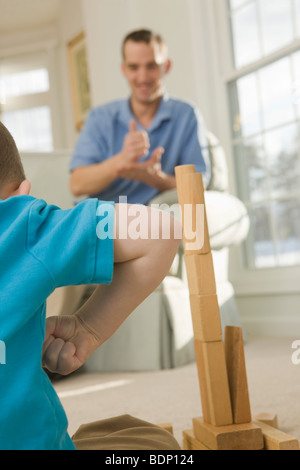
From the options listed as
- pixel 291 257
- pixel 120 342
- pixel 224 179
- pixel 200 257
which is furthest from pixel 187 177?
pixel 291 257

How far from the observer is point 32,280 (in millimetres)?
570

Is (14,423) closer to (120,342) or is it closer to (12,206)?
(12,206)

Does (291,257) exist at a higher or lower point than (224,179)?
lower

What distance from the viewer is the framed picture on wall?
5.27 m

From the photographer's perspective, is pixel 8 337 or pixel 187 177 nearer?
pixel 8 337

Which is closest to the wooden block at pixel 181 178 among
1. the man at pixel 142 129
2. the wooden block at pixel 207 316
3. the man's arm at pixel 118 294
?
the wooden block at pixel 207 316

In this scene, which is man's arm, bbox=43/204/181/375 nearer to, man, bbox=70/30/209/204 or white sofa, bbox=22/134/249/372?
white sofa, bbox=22/134/249/372

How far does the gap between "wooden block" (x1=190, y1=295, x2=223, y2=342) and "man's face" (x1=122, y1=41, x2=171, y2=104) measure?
59.8 inches

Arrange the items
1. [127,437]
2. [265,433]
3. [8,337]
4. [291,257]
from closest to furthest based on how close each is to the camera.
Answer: [8,337], [127,437], [265,433], [291,257]

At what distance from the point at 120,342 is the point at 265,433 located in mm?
1131

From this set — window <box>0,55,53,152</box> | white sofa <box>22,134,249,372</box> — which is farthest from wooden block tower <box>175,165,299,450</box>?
window <box>0,55,53,152</box>

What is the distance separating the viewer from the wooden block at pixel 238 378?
0.93m

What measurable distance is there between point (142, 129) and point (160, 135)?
3.0 inches

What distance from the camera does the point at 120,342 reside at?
1991mm
